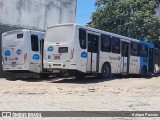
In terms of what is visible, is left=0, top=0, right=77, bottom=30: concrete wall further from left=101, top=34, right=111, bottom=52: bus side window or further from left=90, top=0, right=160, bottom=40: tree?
left=101, top=34, right=111, bottom=52: bus side window

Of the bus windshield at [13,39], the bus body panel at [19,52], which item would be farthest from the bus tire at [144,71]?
the bus windshield at [13,39]

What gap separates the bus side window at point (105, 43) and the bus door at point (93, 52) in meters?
0.50

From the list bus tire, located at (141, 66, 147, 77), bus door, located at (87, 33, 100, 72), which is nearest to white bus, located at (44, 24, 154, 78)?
bus door, located at (87, 33, 100, 72)

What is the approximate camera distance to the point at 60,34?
59.0 feet

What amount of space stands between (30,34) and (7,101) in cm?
859

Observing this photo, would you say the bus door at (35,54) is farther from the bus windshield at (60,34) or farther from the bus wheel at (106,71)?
the bus wheel at (106,71)

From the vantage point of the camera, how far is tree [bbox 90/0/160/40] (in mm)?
28500

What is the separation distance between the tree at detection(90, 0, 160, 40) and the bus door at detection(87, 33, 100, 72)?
1016cm

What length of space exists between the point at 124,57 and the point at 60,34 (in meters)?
5.63

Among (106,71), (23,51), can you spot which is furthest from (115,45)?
(23,51)

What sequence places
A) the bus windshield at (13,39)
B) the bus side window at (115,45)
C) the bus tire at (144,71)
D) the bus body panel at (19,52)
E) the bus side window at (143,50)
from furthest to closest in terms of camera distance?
1. the bus tire at (144,71)
2. the bus side window at (143,50)
3. the bus side window at (115,45)
4. the bus windshield at (13,39)
5. the bus body panel at (19,52)

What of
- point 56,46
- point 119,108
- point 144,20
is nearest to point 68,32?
point 56,46

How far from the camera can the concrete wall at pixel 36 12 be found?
971 inches

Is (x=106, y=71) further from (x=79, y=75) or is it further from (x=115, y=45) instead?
(x=115, y=45)
